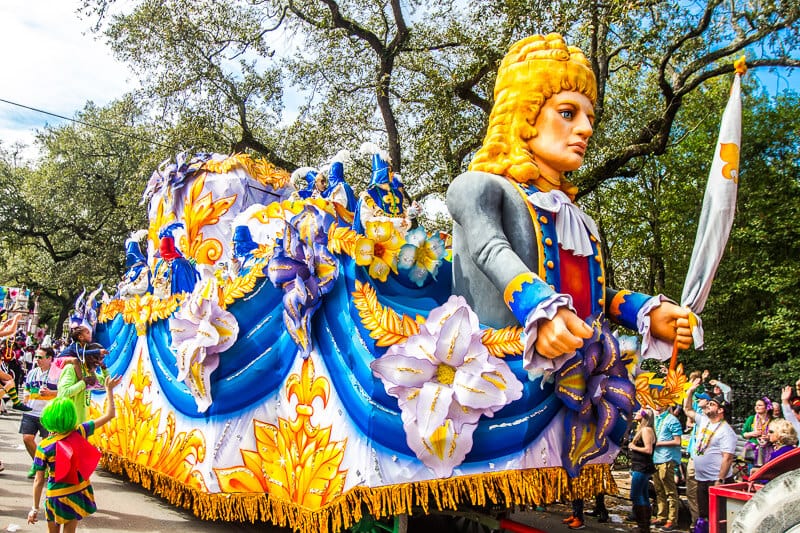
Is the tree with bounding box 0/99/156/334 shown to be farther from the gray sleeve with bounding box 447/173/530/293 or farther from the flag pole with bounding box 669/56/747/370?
the flag pole with bounding box 669/56/747/370

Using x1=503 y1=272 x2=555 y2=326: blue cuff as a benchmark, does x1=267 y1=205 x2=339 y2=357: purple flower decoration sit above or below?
above

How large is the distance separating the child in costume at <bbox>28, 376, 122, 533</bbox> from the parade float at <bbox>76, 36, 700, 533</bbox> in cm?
78

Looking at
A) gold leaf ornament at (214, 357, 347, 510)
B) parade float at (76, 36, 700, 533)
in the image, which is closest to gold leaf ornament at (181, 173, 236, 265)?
parade float at (76, 36, 700, 533)

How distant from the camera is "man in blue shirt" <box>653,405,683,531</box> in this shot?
23.1ft

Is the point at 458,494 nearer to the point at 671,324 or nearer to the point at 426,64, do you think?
the point at 671,324

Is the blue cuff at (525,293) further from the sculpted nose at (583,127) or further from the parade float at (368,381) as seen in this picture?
the sculpted nose at (583,127)

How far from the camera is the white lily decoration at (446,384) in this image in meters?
3.23

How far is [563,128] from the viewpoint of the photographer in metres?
3.77

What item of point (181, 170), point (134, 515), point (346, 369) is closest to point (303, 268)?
point (346, 369)

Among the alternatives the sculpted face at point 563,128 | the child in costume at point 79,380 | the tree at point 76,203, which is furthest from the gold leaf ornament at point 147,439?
the tree at point 76,203

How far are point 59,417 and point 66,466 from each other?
29cm

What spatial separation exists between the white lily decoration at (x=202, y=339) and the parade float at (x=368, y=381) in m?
0.01

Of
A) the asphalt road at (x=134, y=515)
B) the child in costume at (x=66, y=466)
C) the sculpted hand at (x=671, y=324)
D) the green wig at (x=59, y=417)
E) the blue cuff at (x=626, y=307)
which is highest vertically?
the blue cuff at (x=626, y=307)

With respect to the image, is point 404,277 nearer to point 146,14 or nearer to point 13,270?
point 146,14
